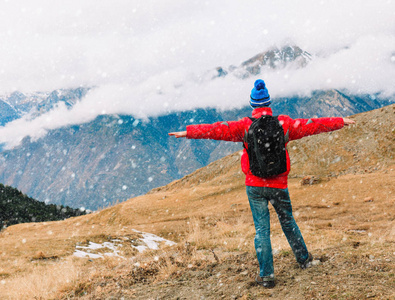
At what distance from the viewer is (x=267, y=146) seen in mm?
3969

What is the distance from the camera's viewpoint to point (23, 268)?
8750 mm

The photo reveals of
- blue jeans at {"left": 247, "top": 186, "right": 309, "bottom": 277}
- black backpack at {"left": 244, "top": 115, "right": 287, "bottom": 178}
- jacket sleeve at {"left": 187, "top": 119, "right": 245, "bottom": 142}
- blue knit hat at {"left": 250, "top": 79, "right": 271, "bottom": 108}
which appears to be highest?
blue knit hat at {"left": 250, "top": 79, "right": 271, "bottom": 108}

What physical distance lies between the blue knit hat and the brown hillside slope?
246cm

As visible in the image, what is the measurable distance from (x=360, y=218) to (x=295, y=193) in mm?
7398

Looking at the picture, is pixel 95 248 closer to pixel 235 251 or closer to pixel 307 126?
pixel 235 251

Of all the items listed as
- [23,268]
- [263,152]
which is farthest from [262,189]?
[23,268]

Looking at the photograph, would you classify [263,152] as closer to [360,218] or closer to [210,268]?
[210,268]

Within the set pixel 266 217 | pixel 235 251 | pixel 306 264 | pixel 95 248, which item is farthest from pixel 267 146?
pixel 95 248

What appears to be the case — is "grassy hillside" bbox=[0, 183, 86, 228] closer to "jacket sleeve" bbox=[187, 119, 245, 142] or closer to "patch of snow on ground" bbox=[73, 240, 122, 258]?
"patch of snow on ground" bbox=[73, 240, 122, 258]

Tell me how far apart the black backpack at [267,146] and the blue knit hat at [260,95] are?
318 mm

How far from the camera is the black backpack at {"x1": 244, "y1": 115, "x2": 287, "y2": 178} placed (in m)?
3.97

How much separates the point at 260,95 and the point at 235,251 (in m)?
3.87

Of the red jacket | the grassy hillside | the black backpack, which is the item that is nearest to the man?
the red jacket

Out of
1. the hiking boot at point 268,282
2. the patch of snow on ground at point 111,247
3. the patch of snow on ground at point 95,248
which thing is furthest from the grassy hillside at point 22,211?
the hiking boot at point 268,282
